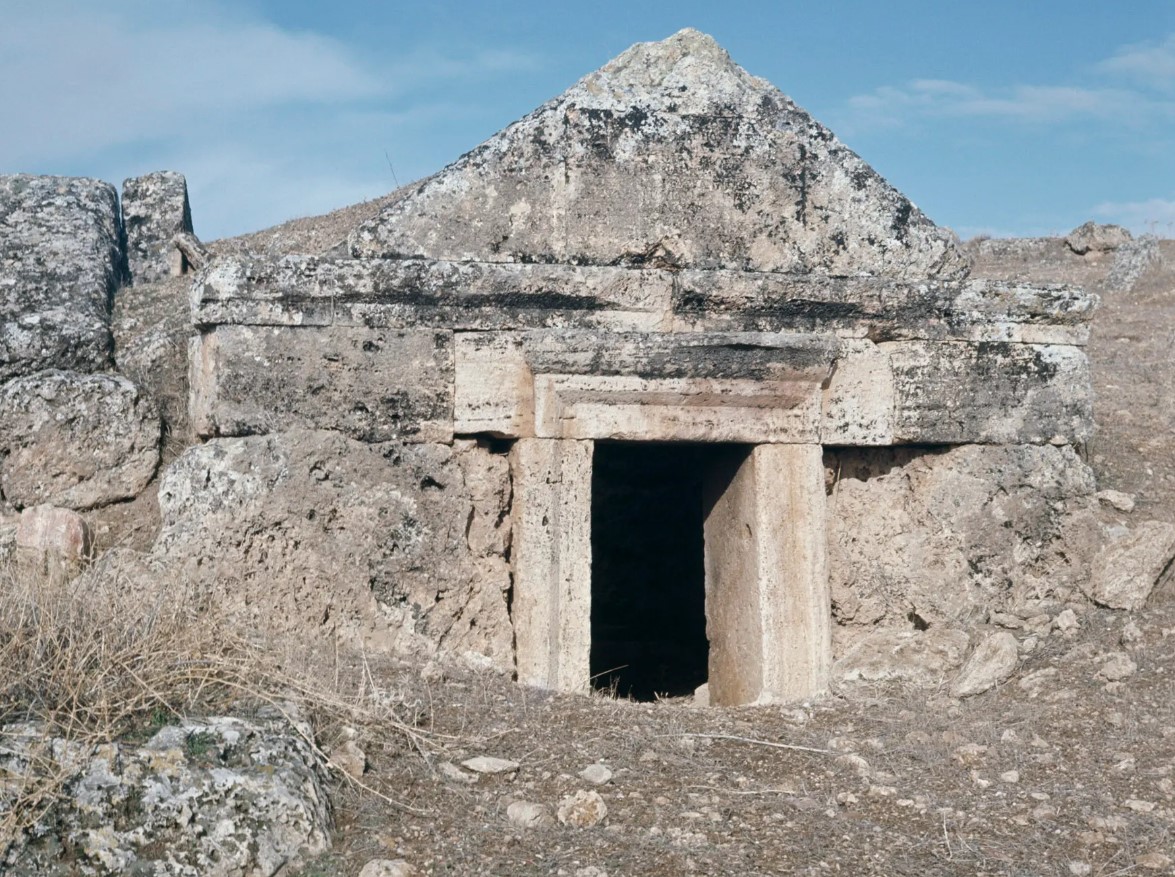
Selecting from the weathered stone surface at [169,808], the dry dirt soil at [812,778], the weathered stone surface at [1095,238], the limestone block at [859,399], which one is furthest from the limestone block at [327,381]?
the weathered stone surface at [1095,238]

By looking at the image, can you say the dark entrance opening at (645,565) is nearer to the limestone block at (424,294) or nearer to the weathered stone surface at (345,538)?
the limestone block at (424,294)

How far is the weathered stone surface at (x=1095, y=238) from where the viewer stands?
1387 cm

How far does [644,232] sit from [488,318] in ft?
2.43

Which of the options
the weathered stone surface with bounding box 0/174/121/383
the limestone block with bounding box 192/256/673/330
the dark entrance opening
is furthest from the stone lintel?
the dark entrance opening

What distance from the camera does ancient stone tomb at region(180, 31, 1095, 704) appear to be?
481cm

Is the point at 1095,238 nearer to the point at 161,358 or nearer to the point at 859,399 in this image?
the point at 859,399

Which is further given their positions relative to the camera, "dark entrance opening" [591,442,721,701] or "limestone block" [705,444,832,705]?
"dark entrance opening" [591,442,721,701]

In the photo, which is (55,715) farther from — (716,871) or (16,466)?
(16,466)

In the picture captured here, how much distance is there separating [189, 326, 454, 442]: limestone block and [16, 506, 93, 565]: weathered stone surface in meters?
0.57

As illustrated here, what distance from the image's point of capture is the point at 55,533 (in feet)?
15.8

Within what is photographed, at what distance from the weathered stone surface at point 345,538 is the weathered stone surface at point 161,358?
52 centimetres

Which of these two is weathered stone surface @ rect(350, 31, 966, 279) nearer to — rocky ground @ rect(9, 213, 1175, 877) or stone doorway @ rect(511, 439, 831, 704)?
stone doorway @ rect(511, 439, 831, 704)

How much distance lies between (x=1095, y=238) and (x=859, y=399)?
9970 mm

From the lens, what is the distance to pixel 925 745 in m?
4.28
